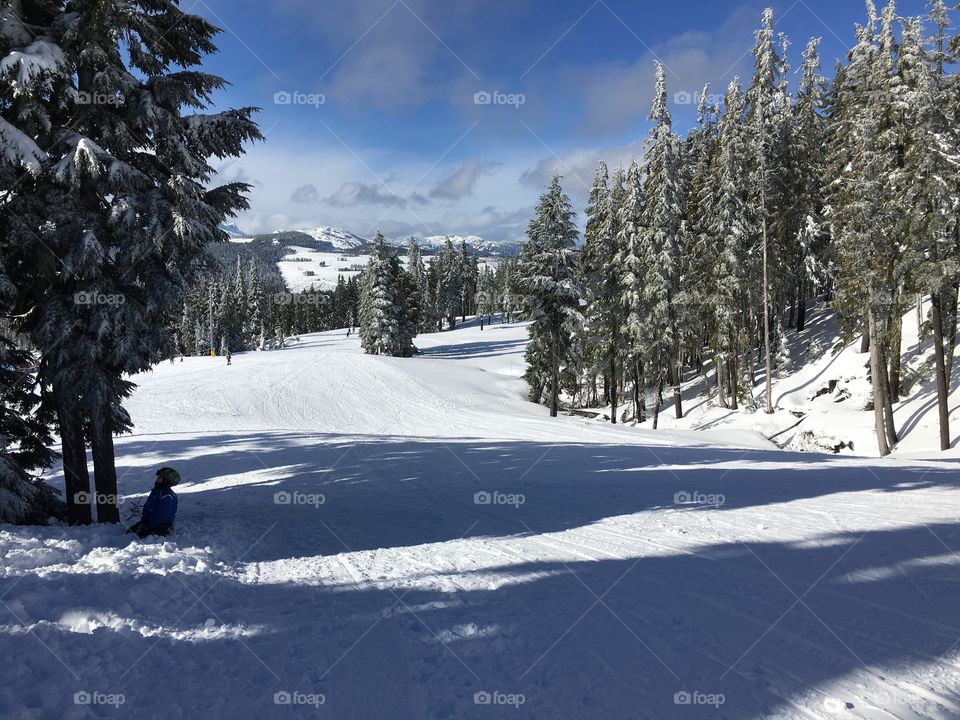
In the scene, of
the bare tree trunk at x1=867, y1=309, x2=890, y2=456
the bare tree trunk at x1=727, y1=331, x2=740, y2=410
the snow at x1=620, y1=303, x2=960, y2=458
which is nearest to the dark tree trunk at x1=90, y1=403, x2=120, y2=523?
the snow at x1=620, y1=303, x2=960, y2=458

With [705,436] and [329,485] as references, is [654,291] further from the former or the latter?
[329,485]

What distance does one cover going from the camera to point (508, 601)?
6.36 m

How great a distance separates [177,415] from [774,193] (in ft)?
120

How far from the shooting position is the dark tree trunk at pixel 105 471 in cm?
976

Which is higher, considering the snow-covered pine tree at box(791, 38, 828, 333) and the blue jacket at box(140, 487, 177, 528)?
the snow-covered pine tree at box(791, 38, 828, 333)

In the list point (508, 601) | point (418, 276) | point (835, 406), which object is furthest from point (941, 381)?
point (418, 276)

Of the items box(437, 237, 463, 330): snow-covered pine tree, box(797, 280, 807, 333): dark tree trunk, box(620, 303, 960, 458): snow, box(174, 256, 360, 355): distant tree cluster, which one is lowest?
box(620, 303, 960, 458): snow

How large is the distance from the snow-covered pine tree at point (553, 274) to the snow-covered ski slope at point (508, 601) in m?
19.7

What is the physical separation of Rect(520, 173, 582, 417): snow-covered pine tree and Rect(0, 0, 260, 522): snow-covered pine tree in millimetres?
24046

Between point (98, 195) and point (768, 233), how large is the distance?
111ft

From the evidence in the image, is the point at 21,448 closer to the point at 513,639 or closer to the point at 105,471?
the point at 105,471

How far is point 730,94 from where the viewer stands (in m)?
34.0

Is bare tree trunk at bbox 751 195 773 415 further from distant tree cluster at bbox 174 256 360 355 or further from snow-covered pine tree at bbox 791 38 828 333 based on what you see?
distant tree cluster at bbox 174 256 360 355

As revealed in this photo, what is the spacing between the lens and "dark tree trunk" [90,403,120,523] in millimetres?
9758
